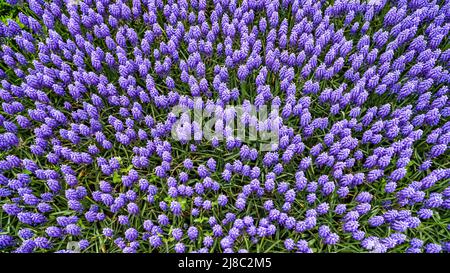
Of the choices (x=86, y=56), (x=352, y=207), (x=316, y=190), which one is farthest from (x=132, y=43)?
(x=352, y=207)

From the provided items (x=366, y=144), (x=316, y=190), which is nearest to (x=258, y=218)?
(x=316, y=190)

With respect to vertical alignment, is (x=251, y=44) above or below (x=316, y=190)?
above

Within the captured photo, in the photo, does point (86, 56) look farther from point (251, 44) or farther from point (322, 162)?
point (322, 162)

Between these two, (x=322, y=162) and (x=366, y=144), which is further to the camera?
(x=366, y=144)

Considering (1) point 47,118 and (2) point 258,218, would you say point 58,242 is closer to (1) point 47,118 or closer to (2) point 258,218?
(1) point 47,118
